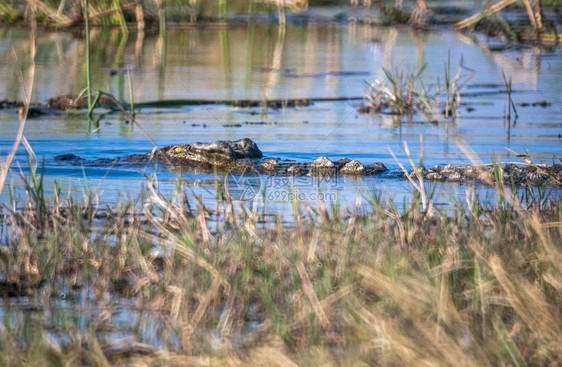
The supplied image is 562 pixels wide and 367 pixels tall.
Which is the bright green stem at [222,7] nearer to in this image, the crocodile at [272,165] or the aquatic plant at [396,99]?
the aquatic plant at [396,99]

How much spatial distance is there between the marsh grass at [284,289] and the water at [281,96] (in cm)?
57

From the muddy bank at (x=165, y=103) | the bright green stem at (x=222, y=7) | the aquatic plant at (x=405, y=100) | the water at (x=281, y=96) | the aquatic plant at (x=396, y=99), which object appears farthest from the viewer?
the bright green stem at (x=222, y=7)

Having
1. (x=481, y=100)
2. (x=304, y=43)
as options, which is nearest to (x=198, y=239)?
(x=481, y=100)

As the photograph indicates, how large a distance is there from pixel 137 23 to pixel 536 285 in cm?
1882

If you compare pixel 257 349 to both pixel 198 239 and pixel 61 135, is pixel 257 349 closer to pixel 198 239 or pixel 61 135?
pixel 198 239

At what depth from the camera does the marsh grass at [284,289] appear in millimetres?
3447

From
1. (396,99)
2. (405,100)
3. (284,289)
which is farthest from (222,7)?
(284,289)

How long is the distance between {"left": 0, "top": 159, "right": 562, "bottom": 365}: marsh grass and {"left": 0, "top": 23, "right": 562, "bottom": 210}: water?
1.87 ft

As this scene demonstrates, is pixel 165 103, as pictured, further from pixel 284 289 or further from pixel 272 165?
pixel 284 289

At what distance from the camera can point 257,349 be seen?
3396mm

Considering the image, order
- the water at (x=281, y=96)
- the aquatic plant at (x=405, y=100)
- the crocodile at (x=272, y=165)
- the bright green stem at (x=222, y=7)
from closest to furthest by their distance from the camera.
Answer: the crocodile at (x=272, y=165) < the water at (x=281, y=96) < the aquatic plant at (x=405, y=100) < the bright green stem at (x=222, y=7)

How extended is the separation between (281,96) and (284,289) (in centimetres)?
866

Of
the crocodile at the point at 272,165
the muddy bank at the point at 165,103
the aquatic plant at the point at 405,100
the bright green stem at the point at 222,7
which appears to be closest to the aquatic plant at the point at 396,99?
the aquatic plant at the point at 405,100

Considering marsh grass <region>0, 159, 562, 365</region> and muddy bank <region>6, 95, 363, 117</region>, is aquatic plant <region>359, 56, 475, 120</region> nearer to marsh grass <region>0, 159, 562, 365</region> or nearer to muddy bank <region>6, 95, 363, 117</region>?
muddy bank <region>6, 95, 363, 117</region>
